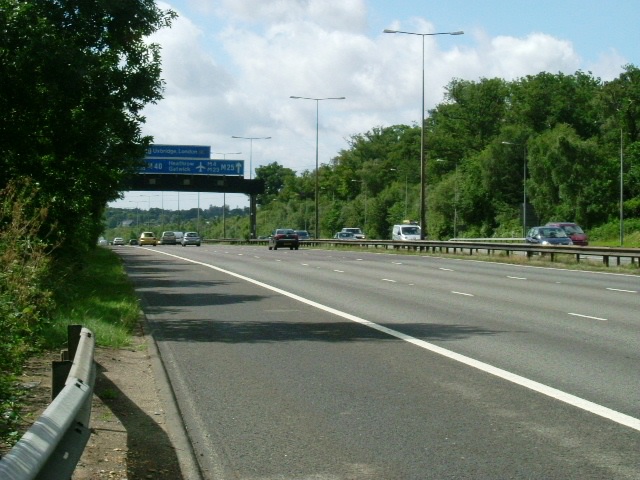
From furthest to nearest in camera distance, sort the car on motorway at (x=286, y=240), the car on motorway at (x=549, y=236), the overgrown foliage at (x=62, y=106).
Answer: the car on motorway at (x=286, y=240) → the car on motorway at (x=549, y=236) → the overgrown foliage at (x=62, y=106)

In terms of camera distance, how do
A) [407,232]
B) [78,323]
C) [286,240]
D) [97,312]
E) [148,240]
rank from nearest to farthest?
[78,323] < [97,312] < [286,240] < [407,232] < [148,240]

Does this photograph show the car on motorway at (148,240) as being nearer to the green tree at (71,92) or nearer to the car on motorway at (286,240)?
the car on motorway at (286,240)

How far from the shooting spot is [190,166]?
8350cm

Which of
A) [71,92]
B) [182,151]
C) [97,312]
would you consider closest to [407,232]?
[182,151]

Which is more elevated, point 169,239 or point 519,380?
point 169,239

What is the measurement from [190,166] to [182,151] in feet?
4.29

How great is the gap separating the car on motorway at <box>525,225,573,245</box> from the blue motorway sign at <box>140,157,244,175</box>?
112 feet

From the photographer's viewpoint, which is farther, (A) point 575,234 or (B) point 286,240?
(B) point 286,240

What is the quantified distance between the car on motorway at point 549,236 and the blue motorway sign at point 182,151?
1365 inches

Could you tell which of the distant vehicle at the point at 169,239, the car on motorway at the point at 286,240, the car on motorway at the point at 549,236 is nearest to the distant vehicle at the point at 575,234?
the car on motorway at the point at 549,236

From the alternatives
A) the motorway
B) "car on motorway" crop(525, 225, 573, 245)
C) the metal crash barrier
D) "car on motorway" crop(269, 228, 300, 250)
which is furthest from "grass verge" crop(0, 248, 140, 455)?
"car on motorway" crop(269, 228, 300, 250)

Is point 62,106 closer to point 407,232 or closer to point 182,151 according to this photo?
point 407,232

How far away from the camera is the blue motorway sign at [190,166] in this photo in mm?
83000

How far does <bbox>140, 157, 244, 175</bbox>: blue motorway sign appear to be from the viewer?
83.0m
